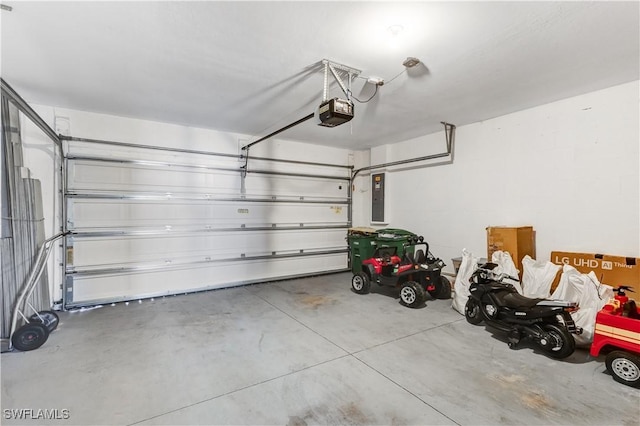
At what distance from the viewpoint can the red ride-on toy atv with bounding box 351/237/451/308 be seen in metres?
4.15

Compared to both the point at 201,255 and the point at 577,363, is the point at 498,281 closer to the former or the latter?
the point at 577,363

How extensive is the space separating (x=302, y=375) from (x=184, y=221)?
3493mm

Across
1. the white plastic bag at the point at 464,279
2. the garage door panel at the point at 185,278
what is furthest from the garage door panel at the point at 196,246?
the white plastic bag at the point at 464,279

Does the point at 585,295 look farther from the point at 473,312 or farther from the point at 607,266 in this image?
the point at 473,312

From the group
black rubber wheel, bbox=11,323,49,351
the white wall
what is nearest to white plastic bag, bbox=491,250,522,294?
the white wall

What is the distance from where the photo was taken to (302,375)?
2420mm

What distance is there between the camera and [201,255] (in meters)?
5.07

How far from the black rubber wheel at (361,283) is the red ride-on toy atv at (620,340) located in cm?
280

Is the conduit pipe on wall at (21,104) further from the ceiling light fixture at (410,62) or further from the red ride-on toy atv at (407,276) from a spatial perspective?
the red ride-on toy atv at (407,276)

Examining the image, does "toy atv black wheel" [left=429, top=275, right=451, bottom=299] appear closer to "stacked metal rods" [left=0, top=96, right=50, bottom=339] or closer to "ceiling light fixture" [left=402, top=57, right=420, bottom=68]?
"ceiling light fixture" [left=402, top=57, right=420, bottom=68]

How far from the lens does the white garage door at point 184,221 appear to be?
4.25 m
